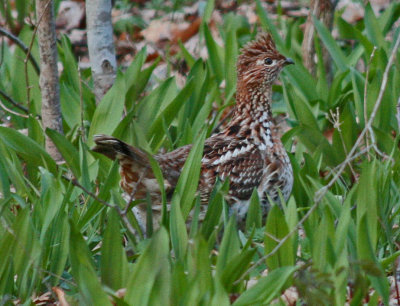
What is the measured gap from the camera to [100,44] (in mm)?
6297

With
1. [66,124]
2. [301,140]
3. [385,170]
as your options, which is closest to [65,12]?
[66,124]

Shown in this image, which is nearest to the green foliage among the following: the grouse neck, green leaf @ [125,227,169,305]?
green leaf @ [125,227,169,305]

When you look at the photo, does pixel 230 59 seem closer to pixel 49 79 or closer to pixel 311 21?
pixel 311 21

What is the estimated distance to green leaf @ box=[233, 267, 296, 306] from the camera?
330cm

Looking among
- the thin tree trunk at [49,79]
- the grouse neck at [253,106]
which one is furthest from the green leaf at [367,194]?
the thin tree trunk at [49,79]

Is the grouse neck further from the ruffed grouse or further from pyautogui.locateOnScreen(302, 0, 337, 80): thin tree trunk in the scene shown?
pyautogui.locateOnScreen(302, 0, 337, 80): thin tree trunk

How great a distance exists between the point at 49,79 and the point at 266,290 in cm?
304

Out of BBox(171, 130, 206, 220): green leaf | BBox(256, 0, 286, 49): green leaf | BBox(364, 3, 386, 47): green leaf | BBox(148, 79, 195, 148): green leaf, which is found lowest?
BBox(171, 130, 206, 220): green leaf

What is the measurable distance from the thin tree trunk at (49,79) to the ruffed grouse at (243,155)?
1.04 meters

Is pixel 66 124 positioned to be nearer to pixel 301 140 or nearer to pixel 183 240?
pixel 301 140

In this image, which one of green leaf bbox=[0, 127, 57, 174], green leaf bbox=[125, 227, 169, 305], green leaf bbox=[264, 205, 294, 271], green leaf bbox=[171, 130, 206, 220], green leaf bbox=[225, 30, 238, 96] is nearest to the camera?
green leaf bbox=[125, 227, 169, 305]

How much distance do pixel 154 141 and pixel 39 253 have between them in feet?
7.21

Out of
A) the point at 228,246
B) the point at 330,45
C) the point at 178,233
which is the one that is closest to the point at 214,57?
the point at 330,45

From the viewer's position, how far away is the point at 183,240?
3848mm
